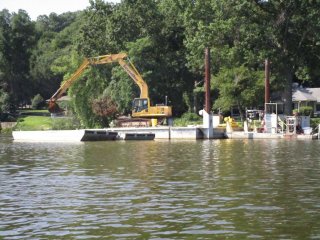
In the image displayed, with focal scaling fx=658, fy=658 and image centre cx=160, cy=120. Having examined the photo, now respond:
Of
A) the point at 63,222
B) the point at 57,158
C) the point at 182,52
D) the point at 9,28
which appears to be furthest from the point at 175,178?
the point at 9,28

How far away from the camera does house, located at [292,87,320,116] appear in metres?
85.4

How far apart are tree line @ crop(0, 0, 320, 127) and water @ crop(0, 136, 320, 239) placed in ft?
123

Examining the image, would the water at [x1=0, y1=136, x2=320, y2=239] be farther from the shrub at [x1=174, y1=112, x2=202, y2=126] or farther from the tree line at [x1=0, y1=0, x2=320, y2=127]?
the shrub at [x1=174, y1=112, x2=202, y2=126]

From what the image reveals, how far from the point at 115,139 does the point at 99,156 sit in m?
20.5

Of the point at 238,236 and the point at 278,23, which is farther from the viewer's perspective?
the point at 278,23

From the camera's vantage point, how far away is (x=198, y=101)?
8638 centimetres

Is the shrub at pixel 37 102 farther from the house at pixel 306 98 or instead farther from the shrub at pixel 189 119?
the house at pixel 306 98

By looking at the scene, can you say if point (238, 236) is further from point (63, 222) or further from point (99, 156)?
point (99, 156)

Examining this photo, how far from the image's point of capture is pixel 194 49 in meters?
72.3

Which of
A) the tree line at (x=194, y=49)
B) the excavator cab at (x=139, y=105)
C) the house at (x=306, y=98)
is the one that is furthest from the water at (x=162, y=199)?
the house at (x=306, y=98)

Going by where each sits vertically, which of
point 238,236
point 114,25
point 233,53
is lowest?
point 238,236

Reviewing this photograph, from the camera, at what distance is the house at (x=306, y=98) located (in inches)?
3361

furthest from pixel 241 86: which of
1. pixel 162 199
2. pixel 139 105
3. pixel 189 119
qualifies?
pixel 162 199

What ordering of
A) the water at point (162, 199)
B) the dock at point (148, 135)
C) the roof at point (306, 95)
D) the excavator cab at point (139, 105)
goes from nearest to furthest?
the water at point (162, 199), the dock at point (148, 135), the excavator cab at point (139, 105), the roof at point (306, 95)
